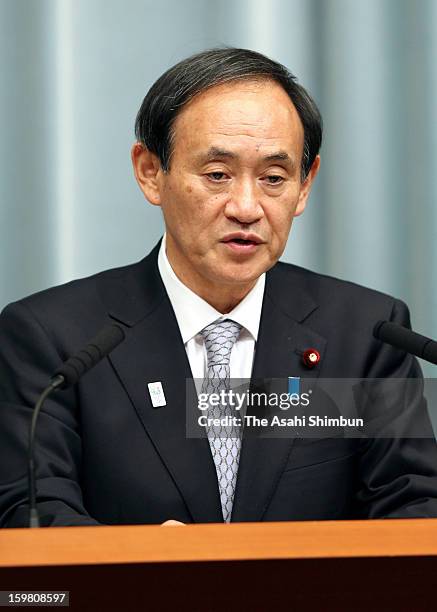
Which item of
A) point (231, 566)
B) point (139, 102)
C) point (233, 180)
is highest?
point (139, 102)

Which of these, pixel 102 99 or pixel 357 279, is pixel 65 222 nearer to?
pixel 102 99

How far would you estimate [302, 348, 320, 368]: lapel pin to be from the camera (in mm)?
2064

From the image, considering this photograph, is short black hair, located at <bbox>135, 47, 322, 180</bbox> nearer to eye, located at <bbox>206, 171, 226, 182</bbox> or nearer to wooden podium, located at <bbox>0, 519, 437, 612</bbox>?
eye, located at <bbox>206, 171, 226, 182</bbox>

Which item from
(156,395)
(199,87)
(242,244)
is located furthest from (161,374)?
(199,87)

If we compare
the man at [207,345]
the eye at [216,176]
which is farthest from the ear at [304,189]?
the eye at [216,176]

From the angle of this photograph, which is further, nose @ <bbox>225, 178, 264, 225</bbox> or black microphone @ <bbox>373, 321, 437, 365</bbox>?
nose @ <bbox>225, 178, 264, 225</bbox>

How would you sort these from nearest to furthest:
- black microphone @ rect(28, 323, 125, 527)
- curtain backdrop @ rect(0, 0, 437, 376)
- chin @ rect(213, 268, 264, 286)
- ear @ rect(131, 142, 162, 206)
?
black microphone @ rect(28, 323, 125, 527)
chin @ rect(213, 268, 264, 286)
ear @ rect(131, 142, 162, 206)
curtain backdrop @ rect(0, 0, 437, 376)

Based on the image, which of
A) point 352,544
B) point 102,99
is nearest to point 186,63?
point 102,99

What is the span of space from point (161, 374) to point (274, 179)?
16.3 inches

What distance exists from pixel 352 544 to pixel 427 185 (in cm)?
166

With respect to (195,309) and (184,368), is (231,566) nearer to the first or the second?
(184,368)

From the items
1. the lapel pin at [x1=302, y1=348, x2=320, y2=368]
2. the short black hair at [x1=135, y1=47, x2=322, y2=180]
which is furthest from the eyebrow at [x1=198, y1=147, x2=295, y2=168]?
the lapel pin at [x1=302, y1=348, x2=320, y2=368]

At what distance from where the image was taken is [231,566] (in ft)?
3.81

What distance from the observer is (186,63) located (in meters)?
2.08
